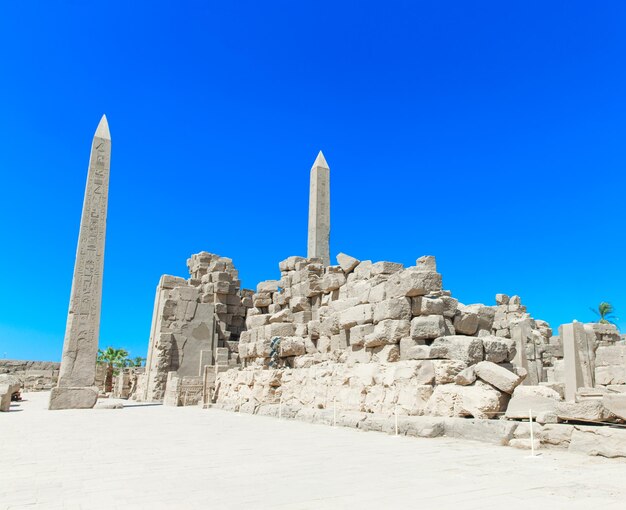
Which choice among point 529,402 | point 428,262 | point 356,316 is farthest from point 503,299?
point 529,402

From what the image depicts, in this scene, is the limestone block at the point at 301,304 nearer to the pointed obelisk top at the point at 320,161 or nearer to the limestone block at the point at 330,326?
the limestone block at the point at 330,326

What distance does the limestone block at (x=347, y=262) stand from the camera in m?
10.7

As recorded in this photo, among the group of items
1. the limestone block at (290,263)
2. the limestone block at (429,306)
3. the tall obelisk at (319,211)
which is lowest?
the limestone block at (429,306)

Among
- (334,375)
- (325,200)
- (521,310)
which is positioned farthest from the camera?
(521,310)

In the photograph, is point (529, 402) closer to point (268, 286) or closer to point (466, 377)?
point (466, 377)

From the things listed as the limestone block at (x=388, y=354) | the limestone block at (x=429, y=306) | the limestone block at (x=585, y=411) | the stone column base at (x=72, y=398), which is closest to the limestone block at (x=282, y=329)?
the limestone block at (x=388, y=354)

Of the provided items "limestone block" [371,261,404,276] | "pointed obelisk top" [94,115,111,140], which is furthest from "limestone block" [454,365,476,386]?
"pointed obelisk top" [94,115,111,140]

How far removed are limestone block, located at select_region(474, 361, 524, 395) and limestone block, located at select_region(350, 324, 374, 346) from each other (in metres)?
2.40

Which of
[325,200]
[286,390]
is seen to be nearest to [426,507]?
[286,390]

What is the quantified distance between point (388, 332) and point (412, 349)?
566 mm

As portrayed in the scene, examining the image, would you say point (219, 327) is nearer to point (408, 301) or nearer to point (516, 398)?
point (408, 301)

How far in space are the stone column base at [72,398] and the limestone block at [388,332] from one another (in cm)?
826

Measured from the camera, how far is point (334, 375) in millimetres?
9617

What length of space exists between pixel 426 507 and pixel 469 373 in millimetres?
4020
